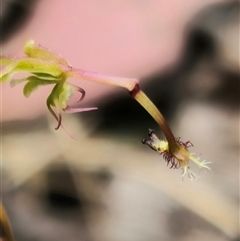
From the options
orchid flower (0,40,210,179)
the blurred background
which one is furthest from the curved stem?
the blurred background

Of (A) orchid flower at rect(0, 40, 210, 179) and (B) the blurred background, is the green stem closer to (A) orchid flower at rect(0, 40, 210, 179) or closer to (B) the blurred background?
(A) orchid flower at rect(0, 40, 210, 179)

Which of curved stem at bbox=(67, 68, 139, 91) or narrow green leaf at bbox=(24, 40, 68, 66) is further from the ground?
curved stem at bbox=(67, 68, 139, 91)

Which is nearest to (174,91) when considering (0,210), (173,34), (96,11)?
(173,34)

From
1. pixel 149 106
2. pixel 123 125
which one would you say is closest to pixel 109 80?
pixel 149 106

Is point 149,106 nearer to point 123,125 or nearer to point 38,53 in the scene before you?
point 38,53

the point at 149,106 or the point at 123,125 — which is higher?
the point at 123,125

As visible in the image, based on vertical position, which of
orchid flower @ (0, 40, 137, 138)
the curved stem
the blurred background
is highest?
the blurred background

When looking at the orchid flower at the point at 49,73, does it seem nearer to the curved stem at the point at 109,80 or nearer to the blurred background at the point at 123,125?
the curved stem at the point at 109,80

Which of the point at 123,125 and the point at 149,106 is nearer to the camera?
the point at 149,106

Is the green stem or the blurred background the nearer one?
the green stem
